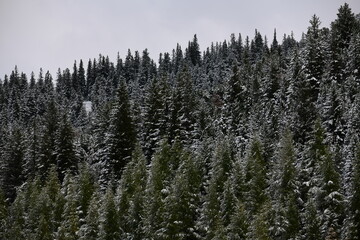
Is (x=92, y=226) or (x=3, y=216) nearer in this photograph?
(x=92, y=226)

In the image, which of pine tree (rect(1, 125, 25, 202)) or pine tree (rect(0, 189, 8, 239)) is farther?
pine tree (rect(1, 125, 25, 202))

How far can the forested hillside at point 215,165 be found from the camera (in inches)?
1442

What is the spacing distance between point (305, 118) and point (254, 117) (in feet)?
30.6

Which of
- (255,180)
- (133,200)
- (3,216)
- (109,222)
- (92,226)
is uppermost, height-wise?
(255,180)

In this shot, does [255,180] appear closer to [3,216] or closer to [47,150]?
[47,150]

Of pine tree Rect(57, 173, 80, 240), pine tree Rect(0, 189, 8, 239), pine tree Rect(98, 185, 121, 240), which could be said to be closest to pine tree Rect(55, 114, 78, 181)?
pine tree Rect(0, 189, 8, 239)

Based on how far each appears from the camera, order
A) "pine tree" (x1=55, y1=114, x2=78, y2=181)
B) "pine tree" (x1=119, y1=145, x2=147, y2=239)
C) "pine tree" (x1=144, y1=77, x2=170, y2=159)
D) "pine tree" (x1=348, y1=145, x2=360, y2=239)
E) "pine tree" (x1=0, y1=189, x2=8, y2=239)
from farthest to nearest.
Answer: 1. "pine tree" (x1=55, y1=114, x2=78, y2=181)
2. "pine tree" (x1=144, y1=77, x2=170, y2=159)
3. "pine tree" (x1=0, y1=189, x2=8, y2=239)
4. "pine tree" (x1=119, y1=145, x2=147, y2=239)
5. "pine tree" (x1=348, y1=145, x2=360, y2=239)

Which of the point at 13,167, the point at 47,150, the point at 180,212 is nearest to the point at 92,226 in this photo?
the point at 180,212

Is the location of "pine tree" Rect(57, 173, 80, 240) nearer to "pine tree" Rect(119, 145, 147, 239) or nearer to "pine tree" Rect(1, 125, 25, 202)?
"pine tree" Rect(119, 145, 147, 239)

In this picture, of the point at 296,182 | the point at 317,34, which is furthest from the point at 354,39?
the point at 296,182

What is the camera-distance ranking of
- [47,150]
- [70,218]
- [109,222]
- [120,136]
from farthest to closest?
1. [47,150]
2. [120,136]
3. [70,218]
4. [109,222]

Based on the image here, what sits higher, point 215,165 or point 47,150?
point 47,150

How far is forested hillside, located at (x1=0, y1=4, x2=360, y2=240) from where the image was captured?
120ft

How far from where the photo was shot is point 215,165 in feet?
142
